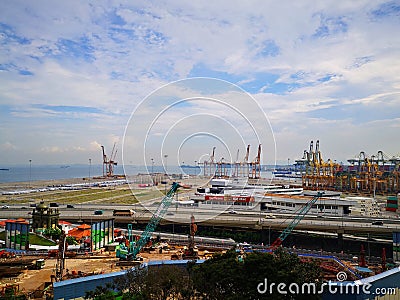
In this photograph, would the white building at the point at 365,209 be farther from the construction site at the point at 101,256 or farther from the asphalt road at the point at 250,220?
the construction site at the point at 101,256

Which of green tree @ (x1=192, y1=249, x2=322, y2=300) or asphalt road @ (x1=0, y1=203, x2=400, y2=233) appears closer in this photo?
green tree @ (x1=192, y1=249, x2=322, y2=300)

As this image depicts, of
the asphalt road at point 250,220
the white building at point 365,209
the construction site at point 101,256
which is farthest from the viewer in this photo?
the white building at point 365,209

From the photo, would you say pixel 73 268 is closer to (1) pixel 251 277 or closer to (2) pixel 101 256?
(2) pixel 101 256

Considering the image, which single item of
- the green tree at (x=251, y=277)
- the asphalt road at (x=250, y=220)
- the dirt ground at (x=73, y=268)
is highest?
the green tree at (x=251, y=277)

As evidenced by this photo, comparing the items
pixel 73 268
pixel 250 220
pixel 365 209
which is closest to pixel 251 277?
pixel 73 268

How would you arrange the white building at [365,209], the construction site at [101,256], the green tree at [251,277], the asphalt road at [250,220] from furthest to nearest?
the white building at [365,209], the asphalt road at [250,220], the construction site at [101,256], the green tree at [251,277]

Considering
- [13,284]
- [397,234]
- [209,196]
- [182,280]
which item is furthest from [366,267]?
[209,196]

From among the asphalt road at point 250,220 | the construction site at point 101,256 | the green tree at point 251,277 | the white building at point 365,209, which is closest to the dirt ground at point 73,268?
the construction site at point 101,256

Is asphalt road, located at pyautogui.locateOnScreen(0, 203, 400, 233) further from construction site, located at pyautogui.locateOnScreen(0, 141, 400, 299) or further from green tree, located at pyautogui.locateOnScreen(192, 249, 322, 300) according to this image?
green tree, located at pyautogui.locateOnScreen(192, 249, 322, 300)

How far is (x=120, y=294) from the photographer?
327 inches

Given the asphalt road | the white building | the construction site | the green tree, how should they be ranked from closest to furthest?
the green tree → the construction site → the asphalt road → the white building

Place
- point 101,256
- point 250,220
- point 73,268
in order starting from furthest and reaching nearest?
point 250,220
point 101,256
point 73,268

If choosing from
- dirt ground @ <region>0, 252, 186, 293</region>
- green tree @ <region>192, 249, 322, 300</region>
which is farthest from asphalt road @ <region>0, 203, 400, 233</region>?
green tree @ <region>192, 249, 322, 300</region>

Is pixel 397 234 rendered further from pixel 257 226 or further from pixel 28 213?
pixel 28 213
